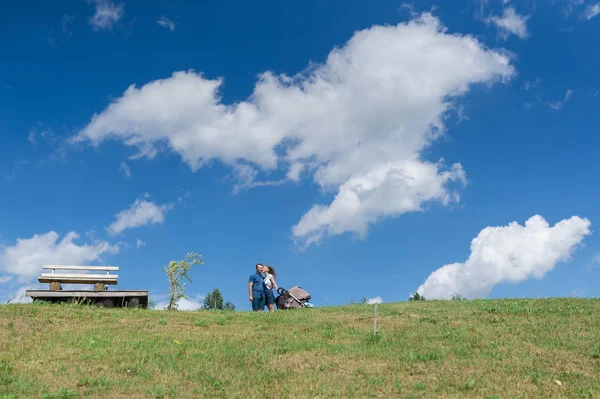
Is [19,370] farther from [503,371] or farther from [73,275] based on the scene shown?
[73,275]

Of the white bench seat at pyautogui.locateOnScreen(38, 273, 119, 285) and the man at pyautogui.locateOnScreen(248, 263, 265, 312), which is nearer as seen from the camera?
the man at pyautogui.locateOnScreen(248, 263, 265, 312)

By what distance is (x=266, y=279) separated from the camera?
2764cm

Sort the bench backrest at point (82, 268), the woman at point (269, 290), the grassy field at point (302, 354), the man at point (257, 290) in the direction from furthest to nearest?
the bench backrest at point (82, 268), the woman at point (269, 290), the man at point (257, 290), the grassy field at point (302, 354)

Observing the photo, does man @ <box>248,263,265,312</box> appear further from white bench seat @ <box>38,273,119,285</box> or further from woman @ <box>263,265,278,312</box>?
white bench seat @ <box>38,273,119,285</box>

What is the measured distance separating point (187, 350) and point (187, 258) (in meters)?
13.9

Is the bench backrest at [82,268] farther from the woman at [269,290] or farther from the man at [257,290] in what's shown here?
the woman at [269,290]

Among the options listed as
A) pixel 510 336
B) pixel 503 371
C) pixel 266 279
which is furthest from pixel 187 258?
pixel 503 371

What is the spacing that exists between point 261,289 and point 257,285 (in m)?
0.28

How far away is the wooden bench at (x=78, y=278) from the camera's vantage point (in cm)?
2850

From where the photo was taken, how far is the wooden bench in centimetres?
2850

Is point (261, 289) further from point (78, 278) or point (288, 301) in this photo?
point (78, 278)

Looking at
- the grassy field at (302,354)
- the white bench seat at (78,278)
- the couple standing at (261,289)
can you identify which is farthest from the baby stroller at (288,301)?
the white bench seat at (78,278)

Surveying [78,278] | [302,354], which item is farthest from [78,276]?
[302,354]

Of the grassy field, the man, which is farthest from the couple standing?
the grassy field
